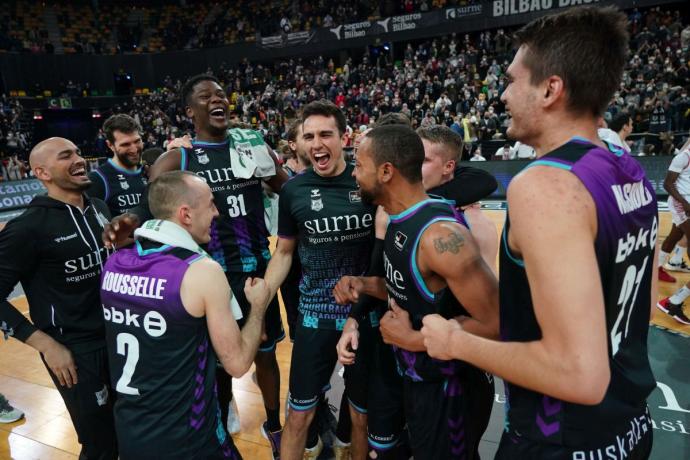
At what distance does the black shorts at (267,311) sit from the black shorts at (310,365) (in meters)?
0.53

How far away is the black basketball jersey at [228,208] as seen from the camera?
338cm

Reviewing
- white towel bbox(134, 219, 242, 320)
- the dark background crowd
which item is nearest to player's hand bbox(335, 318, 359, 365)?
white towel bbox(134, 219, 242, 320)

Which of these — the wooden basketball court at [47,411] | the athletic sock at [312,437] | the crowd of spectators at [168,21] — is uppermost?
the crowd of spectators at [168,21]

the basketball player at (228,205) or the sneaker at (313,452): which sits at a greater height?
the basketball player at (228,205)

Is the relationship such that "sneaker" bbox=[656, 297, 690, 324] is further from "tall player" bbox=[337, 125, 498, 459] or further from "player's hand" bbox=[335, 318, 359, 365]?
"player's hand" bbox=[335, 318, 359, 365]

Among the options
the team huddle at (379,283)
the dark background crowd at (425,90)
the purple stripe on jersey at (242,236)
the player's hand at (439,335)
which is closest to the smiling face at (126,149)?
the team huddle at (379,283)

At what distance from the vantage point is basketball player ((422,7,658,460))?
1.12 m

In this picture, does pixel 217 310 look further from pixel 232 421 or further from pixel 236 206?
pixel 232 421

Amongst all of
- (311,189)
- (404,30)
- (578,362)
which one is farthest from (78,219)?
(404,30)

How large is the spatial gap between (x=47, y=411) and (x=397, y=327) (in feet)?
12.8

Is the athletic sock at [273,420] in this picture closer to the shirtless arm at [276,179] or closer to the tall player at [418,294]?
the tall player at [418,294]

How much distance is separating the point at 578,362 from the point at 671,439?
2922 mm

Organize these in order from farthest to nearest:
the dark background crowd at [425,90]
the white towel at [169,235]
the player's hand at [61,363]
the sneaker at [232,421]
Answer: the dark background crowd at [425,90] → the sneaker at [232,421] → the player's hand at [61,363] → the white towel at [169,235]

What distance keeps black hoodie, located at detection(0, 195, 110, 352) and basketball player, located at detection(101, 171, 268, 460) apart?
83 cm
